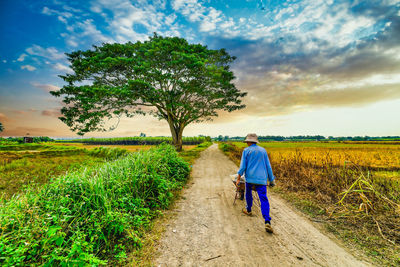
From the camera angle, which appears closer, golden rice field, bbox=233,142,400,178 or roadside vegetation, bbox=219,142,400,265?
roadside vegetation, bbox=219,142,400,265

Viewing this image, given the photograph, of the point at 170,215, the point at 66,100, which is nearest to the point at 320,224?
the point at 170,215

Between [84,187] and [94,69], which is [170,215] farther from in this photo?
[94,69]

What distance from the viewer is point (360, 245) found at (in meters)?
3.03

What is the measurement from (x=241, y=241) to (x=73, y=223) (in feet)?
10.6

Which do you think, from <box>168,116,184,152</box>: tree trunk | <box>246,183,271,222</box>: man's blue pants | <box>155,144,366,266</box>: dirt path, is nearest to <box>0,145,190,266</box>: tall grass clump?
<box>155,144,366,266</box>: dirt path

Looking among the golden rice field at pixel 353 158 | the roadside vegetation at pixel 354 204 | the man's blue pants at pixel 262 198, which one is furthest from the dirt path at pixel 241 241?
the golden rice field at pixel 353 158

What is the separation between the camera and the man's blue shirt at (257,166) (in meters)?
3.84

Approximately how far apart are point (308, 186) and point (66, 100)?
1971cm

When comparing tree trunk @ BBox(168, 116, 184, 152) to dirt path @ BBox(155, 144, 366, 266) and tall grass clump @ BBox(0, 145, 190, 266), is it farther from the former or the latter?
dirt path @ BBox(155, 144, 366, 266)

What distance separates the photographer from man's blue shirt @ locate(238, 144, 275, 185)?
384cm

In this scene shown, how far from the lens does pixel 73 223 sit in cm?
264

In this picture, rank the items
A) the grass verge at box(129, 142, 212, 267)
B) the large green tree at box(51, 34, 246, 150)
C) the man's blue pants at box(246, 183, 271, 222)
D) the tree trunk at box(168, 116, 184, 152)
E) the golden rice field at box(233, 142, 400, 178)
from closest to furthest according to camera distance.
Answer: the grass verge at box(129, 142, 212, 267)
the man's blue pants at box(246, 183, 271, 222)
the golden rice field at box(233, 142, 400, 178)
the large green tree at box(51, 34, 246, 150)
the tree trunk at box(168, 116, 184, 152)

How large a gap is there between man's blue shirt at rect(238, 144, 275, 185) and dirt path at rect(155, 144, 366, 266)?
1119mm

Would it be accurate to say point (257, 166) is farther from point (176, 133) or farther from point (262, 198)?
point (176, 133)
